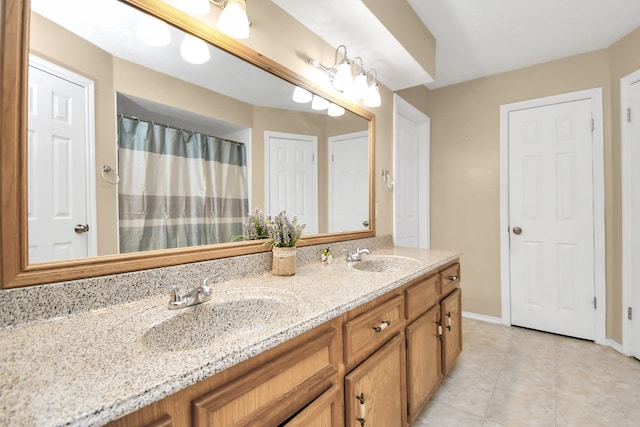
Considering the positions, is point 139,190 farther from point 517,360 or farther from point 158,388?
point 517,360

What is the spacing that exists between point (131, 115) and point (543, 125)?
3115 mm

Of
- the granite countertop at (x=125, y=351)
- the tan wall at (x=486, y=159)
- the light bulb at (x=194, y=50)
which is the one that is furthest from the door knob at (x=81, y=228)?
the tan wall at (x=486, y=159)

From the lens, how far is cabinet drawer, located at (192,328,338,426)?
24.4 inches

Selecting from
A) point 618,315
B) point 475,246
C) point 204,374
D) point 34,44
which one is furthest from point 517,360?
point 34,44

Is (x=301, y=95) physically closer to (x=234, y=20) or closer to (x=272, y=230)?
(x=234, y=20)

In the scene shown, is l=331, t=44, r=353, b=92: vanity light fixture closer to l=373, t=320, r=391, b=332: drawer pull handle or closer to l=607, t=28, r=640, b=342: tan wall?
l=373, t=320, r=391, b=332: drawer pull handle

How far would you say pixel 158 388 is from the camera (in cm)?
50

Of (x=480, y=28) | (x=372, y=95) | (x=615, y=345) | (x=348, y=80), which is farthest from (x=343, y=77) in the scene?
(x=615, y=345)

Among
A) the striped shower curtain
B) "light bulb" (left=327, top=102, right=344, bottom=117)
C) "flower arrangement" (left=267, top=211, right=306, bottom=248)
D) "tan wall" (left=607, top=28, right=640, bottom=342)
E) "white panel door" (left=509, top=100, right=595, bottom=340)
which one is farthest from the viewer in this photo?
"white panel door" (left=509, top=100, right=595, bottom=340)

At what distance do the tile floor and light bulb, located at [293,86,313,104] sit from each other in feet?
6.09

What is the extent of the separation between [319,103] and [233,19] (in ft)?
2.37

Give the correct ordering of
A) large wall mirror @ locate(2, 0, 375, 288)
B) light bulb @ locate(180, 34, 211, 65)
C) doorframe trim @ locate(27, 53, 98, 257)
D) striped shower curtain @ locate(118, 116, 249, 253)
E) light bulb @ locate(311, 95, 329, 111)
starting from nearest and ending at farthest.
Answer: large wall mirror @ locate(2, 0, 375, 288), doorframe trim @ locate(27, 53, 98, 257), striped shower curtain @ locate(118, 116, 249, 253), light bulb @ locate(180, 34, 211, 65), light bulb @ locate(311, 95, 329, 111)

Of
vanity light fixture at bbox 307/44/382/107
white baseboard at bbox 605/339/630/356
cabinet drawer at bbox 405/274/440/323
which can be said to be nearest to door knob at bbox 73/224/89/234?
cabinet drawer at bbox 405/274/440/323

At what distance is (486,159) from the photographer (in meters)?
2.91
